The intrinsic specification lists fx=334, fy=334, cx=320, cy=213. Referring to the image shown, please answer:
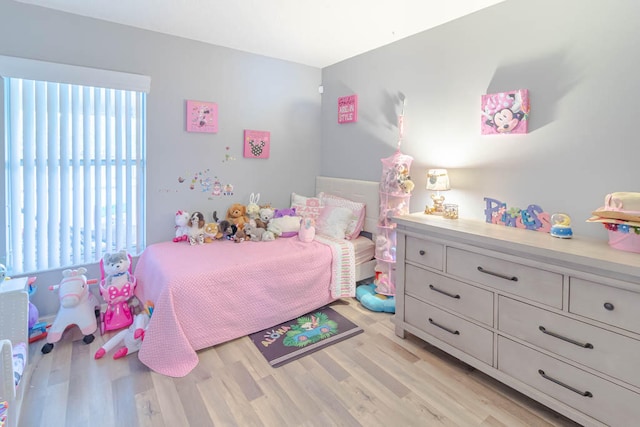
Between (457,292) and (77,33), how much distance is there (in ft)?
10.7

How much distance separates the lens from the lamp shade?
245 centimetres

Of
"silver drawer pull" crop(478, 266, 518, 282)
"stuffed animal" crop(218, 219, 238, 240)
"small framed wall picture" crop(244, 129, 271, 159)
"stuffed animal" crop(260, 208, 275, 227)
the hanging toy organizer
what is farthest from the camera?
"small framed wall picture" crop(244, 129, 271, 159)

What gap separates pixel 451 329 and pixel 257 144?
244cm

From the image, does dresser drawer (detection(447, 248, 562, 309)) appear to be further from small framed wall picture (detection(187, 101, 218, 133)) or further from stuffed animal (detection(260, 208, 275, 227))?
small framed wall picture (detection(187, 101, 218, 133))

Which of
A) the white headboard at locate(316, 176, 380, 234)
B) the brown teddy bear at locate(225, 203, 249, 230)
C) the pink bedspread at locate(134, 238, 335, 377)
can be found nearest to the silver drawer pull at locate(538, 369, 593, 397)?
the pink bedspread at locate(134, 238, 335, 377)

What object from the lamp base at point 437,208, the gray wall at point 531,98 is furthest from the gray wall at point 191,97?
the lamp base at point 437,208

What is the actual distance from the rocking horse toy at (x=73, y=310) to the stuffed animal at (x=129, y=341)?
22cm

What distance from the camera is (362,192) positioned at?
3.31 m

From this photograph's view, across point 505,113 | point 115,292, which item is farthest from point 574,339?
point 115,292

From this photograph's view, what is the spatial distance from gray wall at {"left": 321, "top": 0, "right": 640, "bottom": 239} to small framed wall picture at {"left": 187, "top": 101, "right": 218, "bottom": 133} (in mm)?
1560

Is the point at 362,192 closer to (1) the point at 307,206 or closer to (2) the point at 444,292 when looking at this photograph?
(1) the point at 307,206

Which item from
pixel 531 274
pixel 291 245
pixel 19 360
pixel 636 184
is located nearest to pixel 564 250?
pixel 531 274

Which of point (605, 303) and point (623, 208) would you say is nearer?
point (605, 303)

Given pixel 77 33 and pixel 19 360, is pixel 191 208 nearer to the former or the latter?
pixel 77 33
